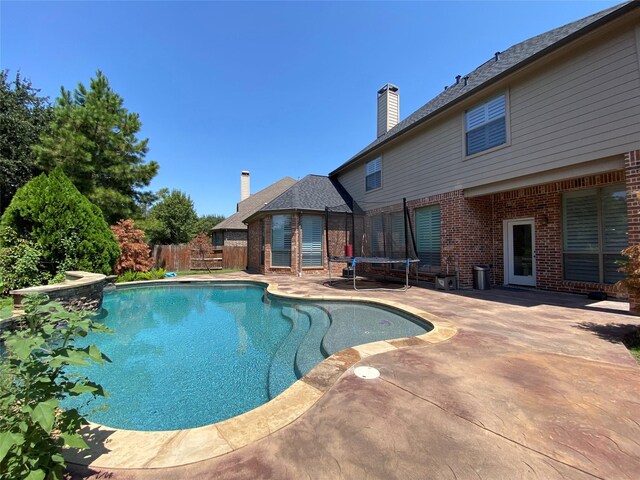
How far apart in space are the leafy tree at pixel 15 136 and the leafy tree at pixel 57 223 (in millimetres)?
7743

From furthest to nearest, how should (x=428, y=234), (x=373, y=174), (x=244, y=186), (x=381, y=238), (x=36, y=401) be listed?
(x=244, y=186), (x=373, y=174), (x=381, y=238), (x=428, y=234), (x=36, y=401)

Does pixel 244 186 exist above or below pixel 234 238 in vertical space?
above

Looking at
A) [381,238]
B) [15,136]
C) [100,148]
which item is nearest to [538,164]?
[381,238]

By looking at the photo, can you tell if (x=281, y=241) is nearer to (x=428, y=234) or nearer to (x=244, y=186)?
(x=428, y=234)

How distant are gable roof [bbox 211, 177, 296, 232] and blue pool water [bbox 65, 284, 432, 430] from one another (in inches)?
567

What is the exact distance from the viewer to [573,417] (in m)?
1.95

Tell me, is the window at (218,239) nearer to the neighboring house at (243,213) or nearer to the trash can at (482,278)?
the neighboring house at (243,213)

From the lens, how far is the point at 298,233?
40.7 ft

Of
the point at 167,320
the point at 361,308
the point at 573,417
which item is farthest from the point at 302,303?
the point at 573,417

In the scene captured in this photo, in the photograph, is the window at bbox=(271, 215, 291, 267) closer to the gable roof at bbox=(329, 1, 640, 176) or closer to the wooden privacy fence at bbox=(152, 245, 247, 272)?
the gable roof at bbox=(329, 1, 640, 176)

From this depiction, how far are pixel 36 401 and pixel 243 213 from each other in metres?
22.7

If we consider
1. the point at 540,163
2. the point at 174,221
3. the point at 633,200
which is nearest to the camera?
the point at 633,200

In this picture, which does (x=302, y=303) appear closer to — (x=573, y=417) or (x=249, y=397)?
(x=249, y=397)

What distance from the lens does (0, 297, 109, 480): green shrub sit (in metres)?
1.20
